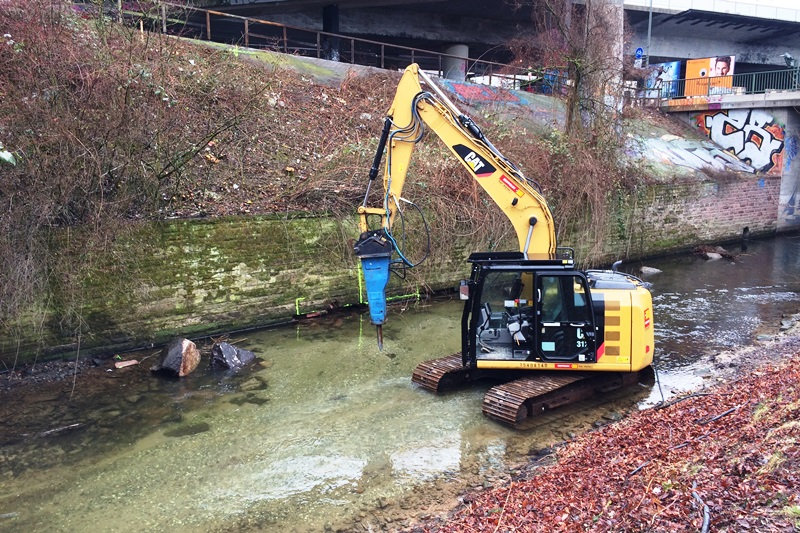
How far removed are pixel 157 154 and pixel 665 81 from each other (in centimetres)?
2492

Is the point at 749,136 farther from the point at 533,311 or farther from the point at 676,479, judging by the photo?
the point at 676,479

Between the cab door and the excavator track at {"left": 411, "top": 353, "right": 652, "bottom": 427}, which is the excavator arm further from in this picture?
the excavator track at {"left": 411, "top": 353, "right": 652, "bottom": 427}

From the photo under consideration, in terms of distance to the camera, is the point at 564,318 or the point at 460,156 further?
the point at 460,156

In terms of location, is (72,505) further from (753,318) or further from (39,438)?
(753,318)

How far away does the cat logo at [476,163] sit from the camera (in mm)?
8109

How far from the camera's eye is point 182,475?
6.24m

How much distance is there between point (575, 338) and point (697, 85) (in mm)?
23665

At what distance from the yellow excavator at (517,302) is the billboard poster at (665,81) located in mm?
22276

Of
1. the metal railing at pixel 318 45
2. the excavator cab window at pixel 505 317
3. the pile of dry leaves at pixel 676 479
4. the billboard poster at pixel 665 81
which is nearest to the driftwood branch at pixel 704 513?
the pile of dry leaves at pixel 676 479

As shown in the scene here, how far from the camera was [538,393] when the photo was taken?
7.32 meters

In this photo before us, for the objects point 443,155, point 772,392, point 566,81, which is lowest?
point 772,392

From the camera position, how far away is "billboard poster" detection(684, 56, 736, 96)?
2530 cm

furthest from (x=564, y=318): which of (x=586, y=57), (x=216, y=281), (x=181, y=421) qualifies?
(x=586, y=57)

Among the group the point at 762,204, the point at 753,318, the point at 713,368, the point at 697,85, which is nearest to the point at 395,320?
the point at 713,368
